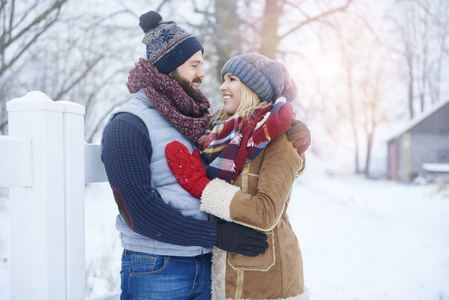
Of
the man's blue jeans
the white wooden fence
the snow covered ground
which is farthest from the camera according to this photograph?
the snow covered ground

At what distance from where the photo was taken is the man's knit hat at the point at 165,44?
2033 millimetres

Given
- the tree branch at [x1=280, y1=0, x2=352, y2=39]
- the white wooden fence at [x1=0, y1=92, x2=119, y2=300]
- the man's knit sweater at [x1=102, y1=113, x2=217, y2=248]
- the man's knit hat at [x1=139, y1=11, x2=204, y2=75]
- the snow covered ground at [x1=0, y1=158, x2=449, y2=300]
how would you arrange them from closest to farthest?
1. the white wooden fence at [x1=0, y1=92, x2=119, y2=300]
2. the man's knit sweater at [x1=102, y1=113, x2=217, y2=248]
3. the man's knit hat at [x1=139, y1=11, x2=204, y2=75]
4. the snow covered ground at [x1=0, y1=158, x2=449, y2=300]
5. the tree branch at [x1=280, y1=0, x2=352, y2=39]

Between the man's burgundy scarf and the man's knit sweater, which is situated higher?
the man's burgundy scarf

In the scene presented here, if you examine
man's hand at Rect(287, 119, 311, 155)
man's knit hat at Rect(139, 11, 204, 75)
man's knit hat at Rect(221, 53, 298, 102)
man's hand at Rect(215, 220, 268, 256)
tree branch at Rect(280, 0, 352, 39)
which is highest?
tree branch at Rect(280, 0, 352, 39)

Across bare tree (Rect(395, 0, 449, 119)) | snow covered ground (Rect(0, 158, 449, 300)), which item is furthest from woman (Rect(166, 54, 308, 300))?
bare tree (Rect(395, 0, 449, 119))

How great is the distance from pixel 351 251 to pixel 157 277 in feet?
17.2

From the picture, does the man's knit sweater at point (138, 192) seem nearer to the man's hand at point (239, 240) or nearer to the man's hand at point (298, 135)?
the man's hand at point (239, 240)

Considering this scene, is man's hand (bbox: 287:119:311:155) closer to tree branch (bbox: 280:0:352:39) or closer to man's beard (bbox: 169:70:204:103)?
man's beard (bbox: 169:70:204:103)

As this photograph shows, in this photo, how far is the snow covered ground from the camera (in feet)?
14.6

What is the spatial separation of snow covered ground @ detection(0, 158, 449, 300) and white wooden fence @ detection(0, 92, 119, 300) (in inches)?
106

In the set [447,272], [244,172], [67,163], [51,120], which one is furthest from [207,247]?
[447,272]

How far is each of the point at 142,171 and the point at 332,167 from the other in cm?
3888

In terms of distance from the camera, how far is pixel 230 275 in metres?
1.75

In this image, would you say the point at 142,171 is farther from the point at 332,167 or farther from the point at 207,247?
the point at 332,167
